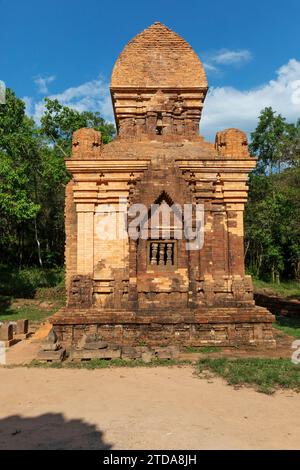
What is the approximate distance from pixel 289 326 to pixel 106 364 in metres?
8.41

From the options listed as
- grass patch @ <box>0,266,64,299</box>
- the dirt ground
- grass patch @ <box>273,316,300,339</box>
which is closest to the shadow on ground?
the dirt ground

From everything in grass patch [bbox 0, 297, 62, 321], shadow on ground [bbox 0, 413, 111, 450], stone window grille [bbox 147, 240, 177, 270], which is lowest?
grass patch [bbox 0, 297, 62, 321]

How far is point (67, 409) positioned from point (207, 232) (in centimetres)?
605

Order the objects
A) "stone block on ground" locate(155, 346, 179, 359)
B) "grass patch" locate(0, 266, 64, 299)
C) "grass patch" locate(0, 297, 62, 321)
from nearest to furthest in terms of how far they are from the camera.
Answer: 1. "stone block on ground" locate(155, 346, 179, 359)
2. "grass patch" locate(0, 297, 62, 321)
3. "grass patch" locate(0, 266, 64, 299)

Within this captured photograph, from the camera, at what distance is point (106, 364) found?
8.07m

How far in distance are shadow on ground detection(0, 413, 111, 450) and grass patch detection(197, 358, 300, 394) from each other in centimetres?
303

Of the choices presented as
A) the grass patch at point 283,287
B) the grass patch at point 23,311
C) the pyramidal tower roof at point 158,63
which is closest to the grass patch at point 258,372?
the pyramidal tower roof at point 158,63

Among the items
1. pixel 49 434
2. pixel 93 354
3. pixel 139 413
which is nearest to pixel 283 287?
pixel 93 354

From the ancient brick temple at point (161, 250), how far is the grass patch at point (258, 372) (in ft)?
4.44

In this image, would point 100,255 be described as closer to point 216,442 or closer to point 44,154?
point 216,442

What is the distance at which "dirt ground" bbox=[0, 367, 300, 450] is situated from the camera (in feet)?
15.4

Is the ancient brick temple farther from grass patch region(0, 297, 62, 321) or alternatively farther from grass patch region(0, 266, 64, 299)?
grass patch region(0, 266, 64, 299)

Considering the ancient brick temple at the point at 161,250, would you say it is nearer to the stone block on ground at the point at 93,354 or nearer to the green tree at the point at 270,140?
the stone block on ground at the point at 93,354
